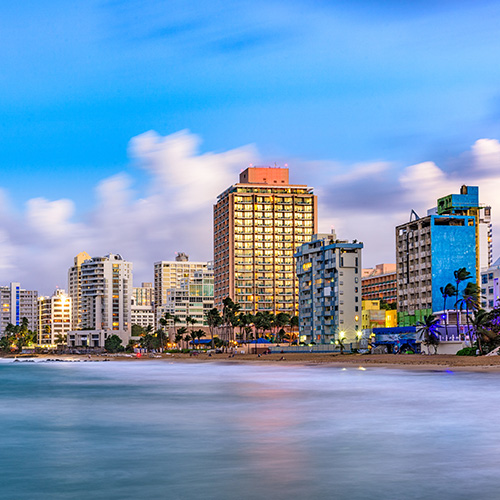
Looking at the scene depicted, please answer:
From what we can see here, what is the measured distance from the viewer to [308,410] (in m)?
55.2

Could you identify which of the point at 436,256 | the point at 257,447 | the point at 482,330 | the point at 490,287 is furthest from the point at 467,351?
the point at 257,447

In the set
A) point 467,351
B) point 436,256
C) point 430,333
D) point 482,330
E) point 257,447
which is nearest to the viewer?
point 257,447

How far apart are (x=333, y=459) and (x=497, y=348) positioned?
101 meters

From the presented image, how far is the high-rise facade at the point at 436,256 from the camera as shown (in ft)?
594

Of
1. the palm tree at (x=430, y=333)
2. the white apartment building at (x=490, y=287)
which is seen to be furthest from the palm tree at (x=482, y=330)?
the white apartment building at (x=490, y=287)

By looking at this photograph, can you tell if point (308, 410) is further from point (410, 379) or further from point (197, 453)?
point (410, 379)

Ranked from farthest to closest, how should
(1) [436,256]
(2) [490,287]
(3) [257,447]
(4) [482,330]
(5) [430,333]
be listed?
(1) [436,256] → (2) [490,287] → (5) [430,333] → (4) [482,330] → (3) [257,447]

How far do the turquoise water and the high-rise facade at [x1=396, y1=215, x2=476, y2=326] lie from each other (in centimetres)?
11345

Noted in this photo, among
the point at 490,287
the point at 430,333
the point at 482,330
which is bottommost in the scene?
the point at 430,333

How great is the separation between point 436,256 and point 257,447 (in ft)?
501

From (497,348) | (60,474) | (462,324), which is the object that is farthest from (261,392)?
(462,324)

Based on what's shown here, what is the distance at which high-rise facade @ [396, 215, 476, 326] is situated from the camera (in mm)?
181125

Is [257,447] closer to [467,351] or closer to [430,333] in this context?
[467,351]

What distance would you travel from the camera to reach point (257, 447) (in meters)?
36.6
